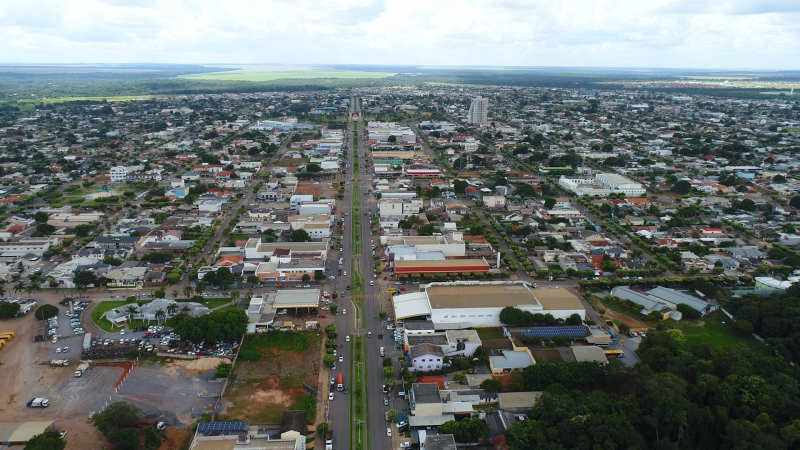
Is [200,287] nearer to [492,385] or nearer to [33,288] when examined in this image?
[33,288]

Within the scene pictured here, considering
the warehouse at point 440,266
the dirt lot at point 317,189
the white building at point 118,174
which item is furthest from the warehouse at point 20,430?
the white building at point 118,174

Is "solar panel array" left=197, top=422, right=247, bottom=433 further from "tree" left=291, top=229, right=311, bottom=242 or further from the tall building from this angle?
the tall building

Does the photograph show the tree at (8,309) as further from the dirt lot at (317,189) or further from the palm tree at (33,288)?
the dirt lot at (317,189)

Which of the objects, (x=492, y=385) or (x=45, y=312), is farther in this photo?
(x=45, y=312)

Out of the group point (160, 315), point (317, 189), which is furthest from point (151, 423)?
point (317, 189)

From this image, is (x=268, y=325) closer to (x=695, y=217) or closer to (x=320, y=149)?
(x=695, y=217)
